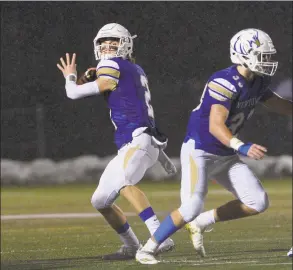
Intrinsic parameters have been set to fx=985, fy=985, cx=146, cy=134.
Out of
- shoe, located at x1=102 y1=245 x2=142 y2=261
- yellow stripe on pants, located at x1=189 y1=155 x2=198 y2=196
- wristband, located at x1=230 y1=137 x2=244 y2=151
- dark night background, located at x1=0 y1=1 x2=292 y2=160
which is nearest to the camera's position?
wristband, located at x1=230 y1=137 x2=244 y2=151

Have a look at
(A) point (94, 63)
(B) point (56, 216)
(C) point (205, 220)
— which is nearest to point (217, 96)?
(C) point (205, 220)

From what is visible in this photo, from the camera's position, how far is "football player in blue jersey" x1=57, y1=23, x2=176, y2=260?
631 centimetres

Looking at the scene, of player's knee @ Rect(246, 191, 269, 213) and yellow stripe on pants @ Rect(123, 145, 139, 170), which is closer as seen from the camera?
player's knee @ Rect(246, 191, 269, 213)

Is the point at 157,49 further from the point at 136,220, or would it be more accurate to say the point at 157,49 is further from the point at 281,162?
the point at 136,220

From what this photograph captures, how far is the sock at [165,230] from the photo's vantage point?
20.0 feet

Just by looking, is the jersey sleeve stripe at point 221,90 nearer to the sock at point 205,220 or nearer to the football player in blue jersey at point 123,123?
the football player in blue jersey at point 123,123

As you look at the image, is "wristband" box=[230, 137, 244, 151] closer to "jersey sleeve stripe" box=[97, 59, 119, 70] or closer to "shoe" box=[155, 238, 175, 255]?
"shoe" box=[155, 238, 175, 255]

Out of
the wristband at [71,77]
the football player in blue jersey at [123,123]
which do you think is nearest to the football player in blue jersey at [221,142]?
the football player in blue jersey at [123,123]

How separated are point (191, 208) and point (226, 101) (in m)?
0.70

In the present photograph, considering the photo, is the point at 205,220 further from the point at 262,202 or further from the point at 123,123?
the point at 123,123

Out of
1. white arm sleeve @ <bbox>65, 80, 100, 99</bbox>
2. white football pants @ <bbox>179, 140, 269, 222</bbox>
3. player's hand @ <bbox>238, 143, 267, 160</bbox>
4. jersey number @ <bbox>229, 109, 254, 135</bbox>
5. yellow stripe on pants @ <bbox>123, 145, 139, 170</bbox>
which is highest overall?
white arm sleeve @ <bbox>65, 80, 100, 99</bbox>

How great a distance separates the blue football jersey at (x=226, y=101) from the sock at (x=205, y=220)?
54cm

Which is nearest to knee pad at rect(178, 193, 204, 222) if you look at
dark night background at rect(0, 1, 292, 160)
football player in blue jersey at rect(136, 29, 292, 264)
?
football player in blue jersey at rect(136, 29, 292, 264)

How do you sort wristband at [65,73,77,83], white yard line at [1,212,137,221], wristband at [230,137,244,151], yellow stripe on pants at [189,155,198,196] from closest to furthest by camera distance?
wristband at [230,137,244,151]
yellow stripe on pants at [189,155,198,196]
wristband at [65,73,77,83]
white yard line at [1,212,137,221]
